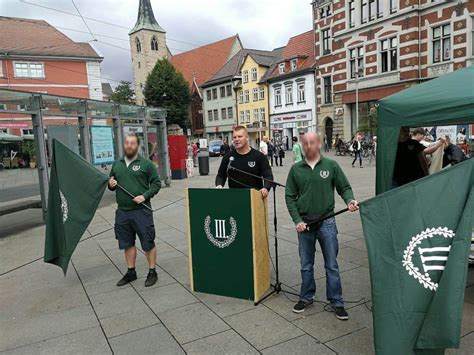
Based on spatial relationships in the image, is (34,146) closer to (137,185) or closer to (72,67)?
(137,185)

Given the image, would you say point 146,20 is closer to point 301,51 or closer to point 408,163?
point 301,51

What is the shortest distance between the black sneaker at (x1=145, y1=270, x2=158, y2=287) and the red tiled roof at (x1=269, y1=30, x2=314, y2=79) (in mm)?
39157

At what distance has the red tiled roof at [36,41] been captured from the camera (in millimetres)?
38656

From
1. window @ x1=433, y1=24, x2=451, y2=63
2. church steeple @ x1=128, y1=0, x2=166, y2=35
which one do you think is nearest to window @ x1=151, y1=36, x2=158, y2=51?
church steeple @ x1=128, y1=0, x2=166, y2=35

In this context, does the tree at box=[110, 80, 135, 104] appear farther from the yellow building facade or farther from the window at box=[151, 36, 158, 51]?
the yellow building facade

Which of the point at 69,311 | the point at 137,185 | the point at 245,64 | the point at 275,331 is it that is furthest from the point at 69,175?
the point at 245,64

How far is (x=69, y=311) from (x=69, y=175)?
67.2 inches

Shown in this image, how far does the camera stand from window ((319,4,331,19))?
38781mm

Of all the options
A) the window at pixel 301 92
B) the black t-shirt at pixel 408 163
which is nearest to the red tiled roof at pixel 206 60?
the window at pixel 301 92

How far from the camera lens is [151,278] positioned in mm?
5078

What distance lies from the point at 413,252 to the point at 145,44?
252 ft

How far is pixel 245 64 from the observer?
5206 cm

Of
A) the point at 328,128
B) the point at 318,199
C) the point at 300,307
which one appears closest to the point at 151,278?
the point at 300,307

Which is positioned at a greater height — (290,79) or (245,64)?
(245,64)
